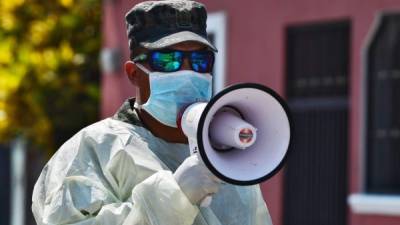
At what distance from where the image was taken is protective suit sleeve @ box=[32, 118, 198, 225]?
3.02 metres

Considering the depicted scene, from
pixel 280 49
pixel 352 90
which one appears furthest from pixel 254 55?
pixel 352 90

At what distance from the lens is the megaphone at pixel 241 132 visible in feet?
9.62

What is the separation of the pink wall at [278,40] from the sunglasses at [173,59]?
16.8ft

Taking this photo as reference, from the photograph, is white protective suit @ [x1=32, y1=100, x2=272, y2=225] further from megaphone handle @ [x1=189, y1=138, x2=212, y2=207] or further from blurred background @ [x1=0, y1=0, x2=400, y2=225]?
blurred background @ [x1=0, y1=0, x2=400, y2=225]

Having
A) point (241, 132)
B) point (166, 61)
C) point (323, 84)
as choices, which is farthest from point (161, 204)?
point (323, 84)

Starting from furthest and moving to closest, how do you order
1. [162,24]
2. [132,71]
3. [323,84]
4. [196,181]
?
[323,84]
[132,71]
[162,24]
[196,181]

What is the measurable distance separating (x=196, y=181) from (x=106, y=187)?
0.34 m

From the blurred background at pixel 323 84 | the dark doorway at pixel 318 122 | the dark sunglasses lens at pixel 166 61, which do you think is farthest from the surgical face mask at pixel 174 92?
the dark doorway at pixel 318 122

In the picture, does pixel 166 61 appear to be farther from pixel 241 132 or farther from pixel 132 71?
pixel 241 132

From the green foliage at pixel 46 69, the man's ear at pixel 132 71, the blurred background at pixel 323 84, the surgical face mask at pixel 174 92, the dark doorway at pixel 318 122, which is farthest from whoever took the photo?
the green foliage at pixel 46 69

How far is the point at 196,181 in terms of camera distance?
116 inches

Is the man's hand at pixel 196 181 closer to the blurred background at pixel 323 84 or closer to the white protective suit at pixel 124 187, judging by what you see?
the white protective suit at pixel 124 187

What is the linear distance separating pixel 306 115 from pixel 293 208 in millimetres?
767

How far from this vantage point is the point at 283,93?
29.6 feet
